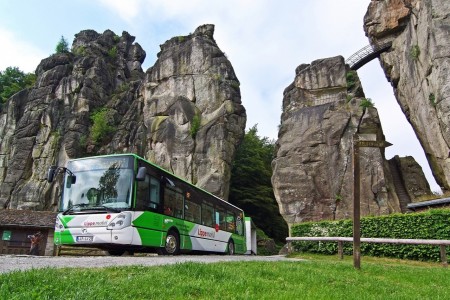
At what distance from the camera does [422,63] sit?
85.6 ft

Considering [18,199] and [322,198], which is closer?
[322,198]

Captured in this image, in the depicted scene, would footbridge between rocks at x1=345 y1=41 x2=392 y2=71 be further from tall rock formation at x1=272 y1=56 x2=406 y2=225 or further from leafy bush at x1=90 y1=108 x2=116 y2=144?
leafy bush at x1=90 y1=108 x2=116 y2=144

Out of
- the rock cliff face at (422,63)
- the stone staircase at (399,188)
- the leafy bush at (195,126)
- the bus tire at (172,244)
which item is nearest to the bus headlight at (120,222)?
the bus tire at (172,244)

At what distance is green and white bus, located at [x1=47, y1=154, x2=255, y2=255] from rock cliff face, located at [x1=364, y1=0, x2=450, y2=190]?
1783 centimetres

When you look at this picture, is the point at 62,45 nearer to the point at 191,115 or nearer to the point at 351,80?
the point at 191,115

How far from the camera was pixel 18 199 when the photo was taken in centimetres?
3878

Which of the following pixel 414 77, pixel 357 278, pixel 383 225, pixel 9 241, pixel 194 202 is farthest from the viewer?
pixel 9 241

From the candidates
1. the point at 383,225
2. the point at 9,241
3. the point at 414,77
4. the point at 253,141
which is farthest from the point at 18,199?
the point at 414,77

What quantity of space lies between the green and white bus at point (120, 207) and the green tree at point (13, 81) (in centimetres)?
4780

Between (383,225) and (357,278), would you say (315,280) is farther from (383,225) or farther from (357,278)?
(383,225)

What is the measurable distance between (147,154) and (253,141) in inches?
636

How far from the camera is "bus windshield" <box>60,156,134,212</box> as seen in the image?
483 inches

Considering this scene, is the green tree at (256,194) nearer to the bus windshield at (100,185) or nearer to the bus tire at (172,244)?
the bus tire at (172,244)

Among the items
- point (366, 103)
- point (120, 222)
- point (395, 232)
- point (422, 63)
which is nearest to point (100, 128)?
point (366, 103)
